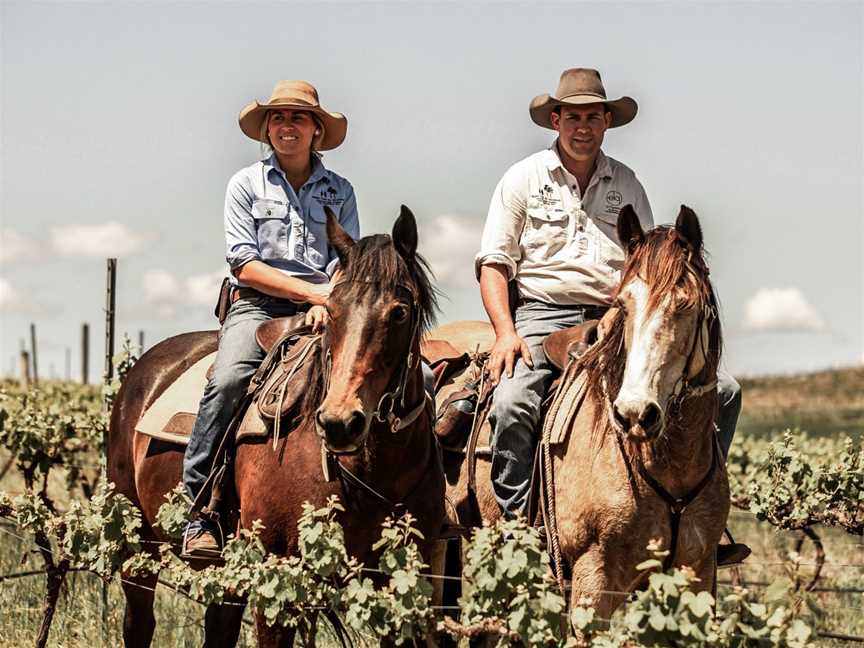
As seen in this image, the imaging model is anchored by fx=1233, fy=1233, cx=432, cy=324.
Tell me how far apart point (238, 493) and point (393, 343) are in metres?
1.53

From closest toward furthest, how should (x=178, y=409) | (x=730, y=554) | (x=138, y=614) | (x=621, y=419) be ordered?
(x=621, y=419) → (x=730, y=554) → (x=178, y=409) → (x=138, y=614)

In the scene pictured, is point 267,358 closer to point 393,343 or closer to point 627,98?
point 393,343

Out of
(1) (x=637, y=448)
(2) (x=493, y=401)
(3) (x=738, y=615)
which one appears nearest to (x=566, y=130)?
(2) (x=493, y=401)

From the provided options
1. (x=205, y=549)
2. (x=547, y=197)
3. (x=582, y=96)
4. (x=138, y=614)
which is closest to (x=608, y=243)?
(x=547, y=197)

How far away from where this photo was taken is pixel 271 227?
6.93 metres

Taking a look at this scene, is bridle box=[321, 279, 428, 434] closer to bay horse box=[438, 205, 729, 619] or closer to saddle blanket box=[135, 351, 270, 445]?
bay horse box=[438, 205, 729, 619]

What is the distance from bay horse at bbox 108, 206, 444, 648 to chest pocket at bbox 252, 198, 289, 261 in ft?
3.19

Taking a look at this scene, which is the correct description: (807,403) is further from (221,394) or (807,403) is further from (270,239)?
(221,394)

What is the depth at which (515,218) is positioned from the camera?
6.71 metres

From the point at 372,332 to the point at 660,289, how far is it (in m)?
1.27

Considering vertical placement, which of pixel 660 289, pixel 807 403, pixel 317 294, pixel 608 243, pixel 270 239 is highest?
pixel 807 403

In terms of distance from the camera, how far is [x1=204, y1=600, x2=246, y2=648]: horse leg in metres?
7.13

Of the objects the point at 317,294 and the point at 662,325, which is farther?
the point at 317,294

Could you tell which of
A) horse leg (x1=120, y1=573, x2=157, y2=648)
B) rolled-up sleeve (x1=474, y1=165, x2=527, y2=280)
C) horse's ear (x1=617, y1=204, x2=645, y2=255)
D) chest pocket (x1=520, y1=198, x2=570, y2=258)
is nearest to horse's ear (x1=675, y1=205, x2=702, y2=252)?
horse's ear (x1=617, y1=204, x2=645, y2=255)
